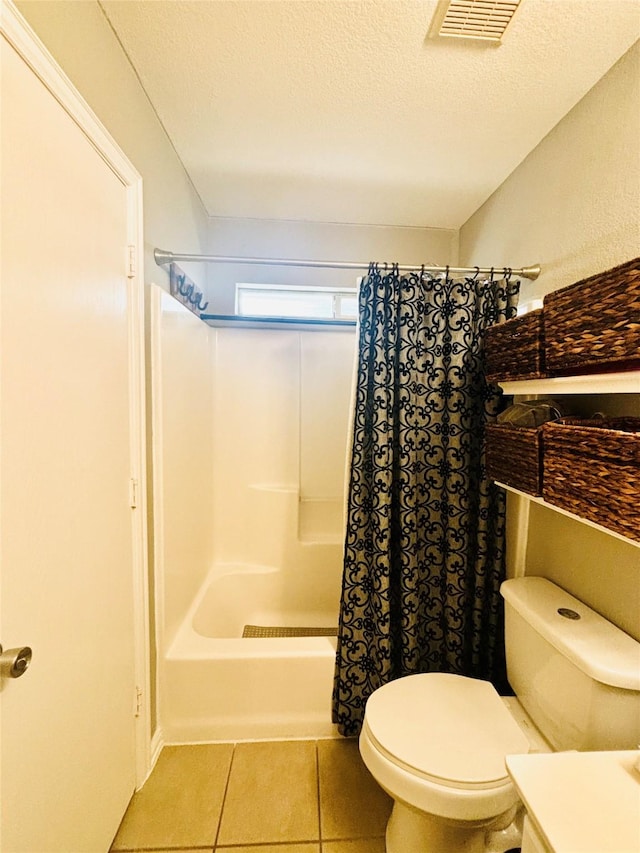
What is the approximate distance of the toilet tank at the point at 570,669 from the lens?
40.0 inches

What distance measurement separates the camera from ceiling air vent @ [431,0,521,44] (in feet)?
3.44

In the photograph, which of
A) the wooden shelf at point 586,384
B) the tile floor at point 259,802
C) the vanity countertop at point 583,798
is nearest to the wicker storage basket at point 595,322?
the wooden shelf at point 586,384

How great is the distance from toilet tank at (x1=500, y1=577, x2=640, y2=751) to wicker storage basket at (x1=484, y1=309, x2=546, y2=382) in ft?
2.47

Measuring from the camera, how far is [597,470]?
0.95 metres

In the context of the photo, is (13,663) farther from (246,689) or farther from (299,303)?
(299,303)

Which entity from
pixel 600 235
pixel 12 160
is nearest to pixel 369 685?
pixel 600 235

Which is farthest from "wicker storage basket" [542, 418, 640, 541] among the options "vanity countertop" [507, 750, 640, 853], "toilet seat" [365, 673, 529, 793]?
"toilet seat" [365, 673, 529, 793]

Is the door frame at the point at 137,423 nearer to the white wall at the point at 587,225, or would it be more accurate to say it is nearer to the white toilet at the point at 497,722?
the white toilet at the point at 497,722

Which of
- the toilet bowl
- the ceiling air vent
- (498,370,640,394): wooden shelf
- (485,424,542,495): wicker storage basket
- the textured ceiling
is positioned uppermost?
the textured ceiling

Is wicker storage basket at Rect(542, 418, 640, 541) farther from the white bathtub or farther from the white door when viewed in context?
the white door

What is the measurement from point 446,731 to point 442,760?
0.10 metres

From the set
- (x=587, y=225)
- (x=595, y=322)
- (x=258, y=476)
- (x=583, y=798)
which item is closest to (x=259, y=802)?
(x=583, y=798)

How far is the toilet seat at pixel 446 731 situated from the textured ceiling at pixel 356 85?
6.72 feet

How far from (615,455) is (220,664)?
1574mm
